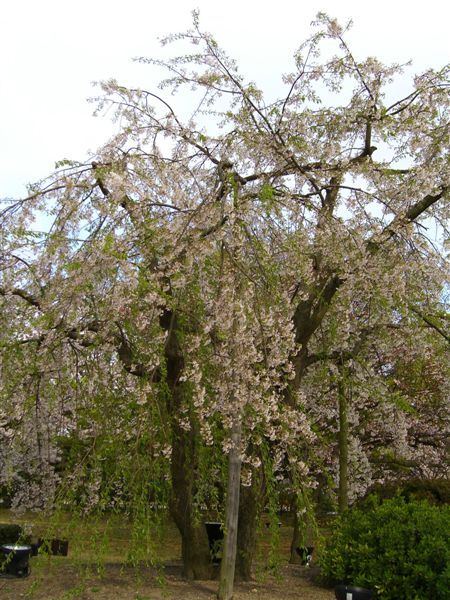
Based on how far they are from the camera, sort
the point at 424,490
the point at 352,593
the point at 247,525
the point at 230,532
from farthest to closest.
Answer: the point at 424,490, the point at 247,525, the point at 230,532, the point at 352,593

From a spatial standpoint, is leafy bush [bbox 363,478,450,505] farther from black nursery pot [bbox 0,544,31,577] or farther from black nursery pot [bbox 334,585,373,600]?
black nursery pot [bbox 0,544,31,577]

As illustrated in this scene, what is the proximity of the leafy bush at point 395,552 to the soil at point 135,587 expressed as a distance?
0.40 m

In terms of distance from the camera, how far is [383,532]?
5.82 metres

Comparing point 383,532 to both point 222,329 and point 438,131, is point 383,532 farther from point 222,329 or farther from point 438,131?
point 438,131

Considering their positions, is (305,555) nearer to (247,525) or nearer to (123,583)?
(247,525)

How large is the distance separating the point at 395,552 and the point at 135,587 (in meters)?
2.33

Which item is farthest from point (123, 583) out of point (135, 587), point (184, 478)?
point (184, 478)

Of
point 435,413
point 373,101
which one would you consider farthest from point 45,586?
point 435,413

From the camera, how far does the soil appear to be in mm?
5727

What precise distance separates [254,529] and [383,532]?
4.63 ft

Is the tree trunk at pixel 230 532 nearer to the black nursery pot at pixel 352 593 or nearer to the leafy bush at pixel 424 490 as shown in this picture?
the black nursery pot at pixel 352 593

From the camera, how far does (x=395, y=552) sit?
18.3 ft

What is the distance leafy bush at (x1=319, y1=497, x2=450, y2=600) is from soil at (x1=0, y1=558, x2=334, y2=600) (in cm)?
40

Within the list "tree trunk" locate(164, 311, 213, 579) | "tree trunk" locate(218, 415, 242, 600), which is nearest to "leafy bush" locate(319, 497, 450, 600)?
"tree trunk" locate(218, 415, 242, 600)
